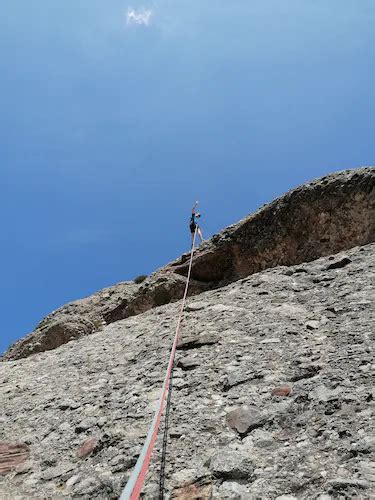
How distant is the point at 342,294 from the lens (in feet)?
24.1

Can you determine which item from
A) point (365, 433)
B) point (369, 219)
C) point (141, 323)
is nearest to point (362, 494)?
point (365, 433)

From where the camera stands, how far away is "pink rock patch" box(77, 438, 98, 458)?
4.89 meters

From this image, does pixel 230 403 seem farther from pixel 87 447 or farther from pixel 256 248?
pixel 256 248

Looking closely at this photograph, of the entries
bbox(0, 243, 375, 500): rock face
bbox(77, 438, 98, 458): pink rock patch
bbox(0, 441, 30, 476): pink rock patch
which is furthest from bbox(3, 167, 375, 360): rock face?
bbox(0, 441, 30, 476): pink rock patch

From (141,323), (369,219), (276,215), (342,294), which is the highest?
(276,215)

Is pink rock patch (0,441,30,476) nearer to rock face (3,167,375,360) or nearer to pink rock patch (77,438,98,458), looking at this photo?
pink rock patch (77,438,98,458)

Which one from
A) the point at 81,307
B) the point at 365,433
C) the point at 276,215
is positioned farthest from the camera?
the point at 81,307

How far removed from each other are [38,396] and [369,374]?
5164 millimetres

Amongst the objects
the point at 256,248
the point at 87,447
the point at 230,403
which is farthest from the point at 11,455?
the point at 256,248

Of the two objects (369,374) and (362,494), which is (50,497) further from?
(369,374)

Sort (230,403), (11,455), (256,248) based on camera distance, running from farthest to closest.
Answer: (256,248), (11,455), (230,403)

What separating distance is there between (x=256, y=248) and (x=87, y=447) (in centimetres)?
995

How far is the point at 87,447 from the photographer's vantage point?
499 centimetres

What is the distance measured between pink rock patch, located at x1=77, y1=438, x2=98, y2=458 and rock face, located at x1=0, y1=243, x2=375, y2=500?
18mm
